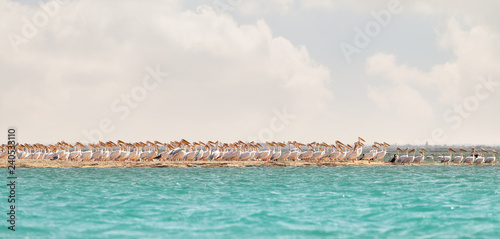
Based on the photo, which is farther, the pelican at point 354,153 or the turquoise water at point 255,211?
the pelican at point 354,153

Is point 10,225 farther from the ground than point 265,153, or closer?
closer

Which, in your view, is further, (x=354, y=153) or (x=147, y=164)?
(x=354, y=153)

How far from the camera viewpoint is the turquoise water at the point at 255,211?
18594mm

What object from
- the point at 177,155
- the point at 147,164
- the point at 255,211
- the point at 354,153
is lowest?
the point at 255,211

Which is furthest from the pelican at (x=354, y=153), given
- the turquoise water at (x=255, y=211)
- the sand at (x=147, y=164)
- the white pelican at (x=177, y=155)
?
the turquoise water at (x=255, y=211)

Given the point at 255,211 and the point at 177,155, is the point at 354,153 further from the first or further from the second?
the point at 255,211

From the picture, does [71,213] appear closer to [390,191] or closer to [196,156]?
[390,191]

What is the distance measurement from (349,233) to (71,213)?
11.7 meters

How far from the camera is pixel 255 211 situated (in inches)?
903

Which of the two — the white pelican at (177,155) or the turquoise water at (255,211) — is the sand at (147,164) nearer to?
the white pelican at (177,155)

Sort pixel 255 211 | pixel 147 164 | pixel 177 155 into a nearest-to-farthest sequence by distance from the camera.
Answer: pixel 255 211 → pixel 147 164 → pixel 177 155

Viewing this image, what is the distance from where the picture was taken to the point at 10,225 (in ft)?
64.3

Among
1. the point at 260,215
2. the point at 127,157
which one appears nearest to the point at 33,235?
the point at 260,215

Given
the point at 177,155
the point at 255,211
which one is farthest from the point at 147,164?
the point at 255,211
